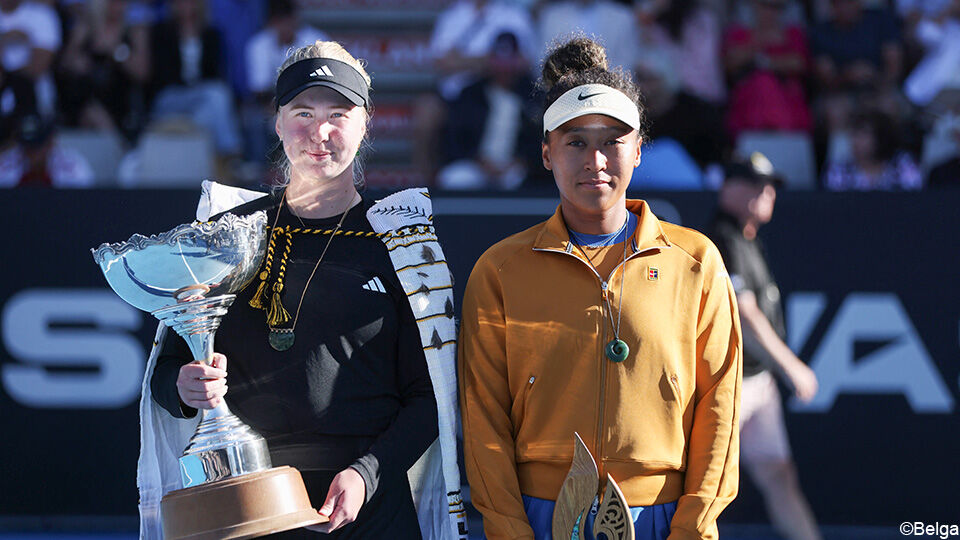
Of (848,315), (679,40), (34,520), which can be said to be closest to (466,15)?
(679,40)

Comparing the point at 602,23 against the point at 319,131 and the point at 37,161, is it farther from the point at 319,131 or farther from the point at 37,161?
the point at 319,131

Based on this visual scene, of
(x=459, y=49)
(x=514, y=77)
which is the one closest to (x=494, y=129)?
(x=514, y=77)

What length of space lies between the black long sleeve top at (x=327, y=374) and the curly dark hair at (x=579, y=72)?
612 mm

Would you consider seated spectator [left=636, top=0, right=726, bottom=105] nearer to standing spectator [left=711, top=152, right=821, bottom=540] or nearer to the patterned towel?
standing spectator [left=711, top=152, right=821, bottom=540]

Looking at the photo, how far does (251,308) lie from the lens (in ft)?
8.37

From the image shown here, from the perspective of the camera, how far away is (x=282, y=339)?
8.14ft

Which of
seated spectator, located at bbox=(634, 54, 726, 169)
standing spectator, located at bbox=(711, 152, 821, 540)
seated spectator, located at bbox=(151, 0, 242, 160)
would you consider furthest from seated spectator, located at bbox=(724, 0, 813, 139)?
seated spectator, located at bbox=(151, 0, 242, 160)

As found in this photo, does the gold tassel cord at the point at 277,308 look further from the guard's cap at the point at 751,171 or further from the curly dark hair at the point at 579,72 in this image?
the guard's cap at the point at 751,171

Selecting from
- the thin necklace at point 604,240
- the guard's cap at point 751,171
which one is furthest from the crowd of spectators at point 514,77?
the thin necklace at point 604,240

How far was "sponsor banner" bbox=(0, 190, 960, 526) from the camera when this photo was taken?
17.3ft

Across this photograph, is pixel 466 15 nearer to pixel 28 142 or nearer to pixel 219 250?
pixel 28 142

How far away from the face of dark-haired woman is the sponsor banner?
2826mm

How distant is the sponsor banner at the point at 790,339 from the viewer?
17.3 ft

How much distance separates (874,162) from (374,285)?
5.07 metres
